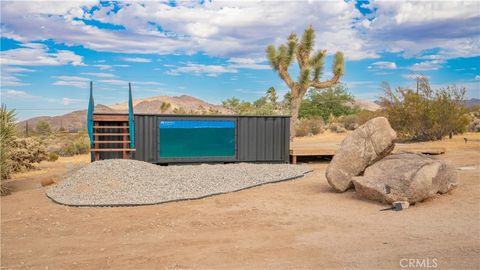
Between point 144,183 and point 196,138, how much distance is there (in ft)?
15.6

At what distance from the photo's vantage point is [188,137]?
1670cm

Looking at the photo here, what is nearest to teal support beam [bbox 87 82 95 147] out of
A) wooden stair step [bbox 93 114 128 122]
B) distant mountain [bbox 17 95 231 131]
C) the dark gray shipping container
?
wooden stair step [bbox 93 114 128 122]

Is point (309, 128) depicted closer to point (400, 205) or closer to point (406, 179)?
point (406, 179)

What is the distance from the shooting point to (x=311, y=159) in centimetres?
1966

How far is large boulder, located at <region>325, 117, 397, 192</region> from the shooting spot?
10.8 m

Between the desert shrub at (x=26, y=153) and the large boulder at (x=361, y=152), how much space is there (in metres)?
12.5

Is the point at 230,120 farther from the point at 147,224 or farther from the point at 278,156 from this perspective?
the point at 147,224

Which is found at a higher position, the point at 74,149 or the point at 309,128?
the point at 309,128

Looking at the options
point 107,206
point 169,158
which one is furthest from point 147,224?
point 169,158

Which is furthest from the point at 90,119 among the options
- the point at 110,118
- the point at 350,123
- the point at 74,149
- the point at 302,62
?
the point at 350,123

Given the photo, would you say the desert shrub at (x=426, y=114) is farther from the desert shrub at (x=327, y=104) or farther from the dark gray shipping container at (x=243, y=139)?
the desert shrub at (x=327, y=104)

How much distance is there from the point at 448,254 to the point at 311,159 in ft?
44.3

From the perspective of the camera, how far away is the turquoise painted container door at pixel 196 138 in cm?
1648

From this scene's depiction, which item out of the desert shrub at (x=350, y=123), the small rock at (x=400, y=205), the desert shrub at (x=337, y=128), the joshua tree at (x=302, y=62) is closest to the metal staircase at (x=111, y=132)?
the small rock at (x=400, y=205)
